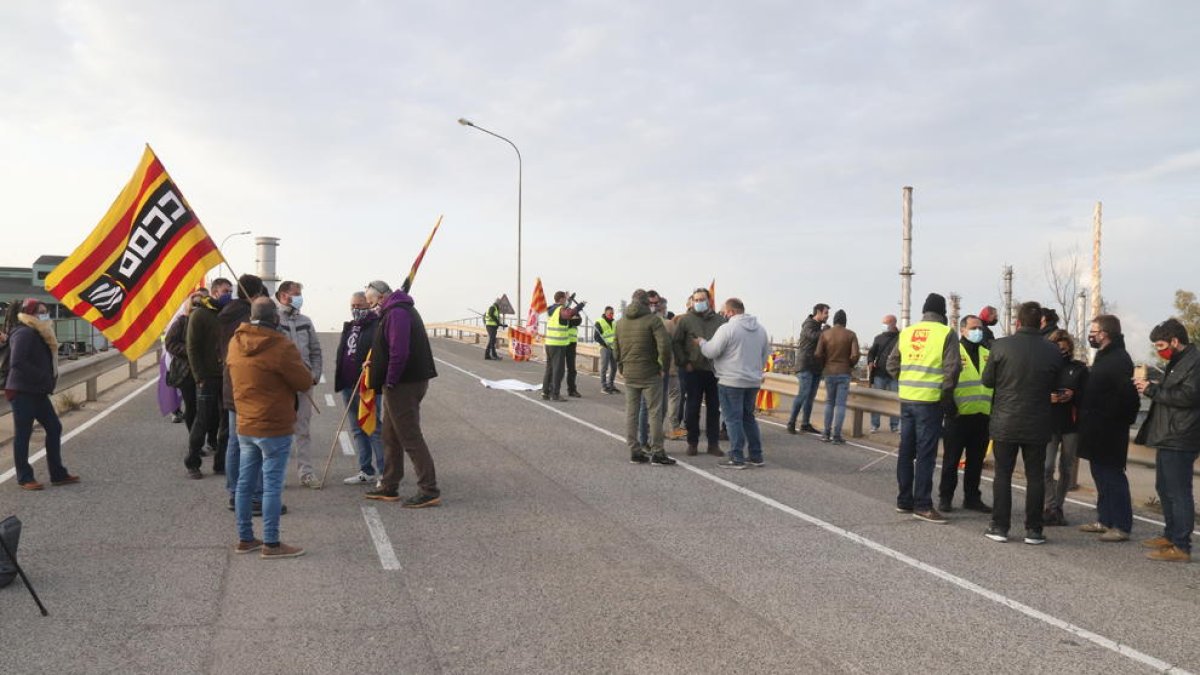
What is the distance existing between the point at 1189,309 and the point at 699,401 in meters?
49.1

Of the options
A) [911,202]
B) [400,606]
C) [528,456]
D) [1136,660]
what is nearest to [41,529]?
[400,606]

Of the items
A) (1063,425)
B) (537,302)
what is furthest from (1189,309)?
(1063,425)

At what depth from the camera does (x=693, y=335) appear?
11414 millimetres

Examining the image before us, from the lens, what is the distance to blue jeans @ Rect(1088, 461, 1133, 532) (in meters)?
7.47

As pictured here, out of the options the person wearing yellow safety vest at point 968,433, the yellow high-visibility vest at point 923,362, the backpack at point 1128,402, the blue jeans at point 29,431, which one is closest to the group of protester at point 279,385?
the blue jeans at point 29,431

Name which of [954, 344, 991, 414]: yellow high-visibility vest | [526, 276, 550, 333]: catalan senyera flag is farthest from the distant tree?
[954, 344, 991, 414]: yellow high-visibility vest

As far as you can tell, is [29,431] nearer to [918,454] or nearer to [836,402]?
[918,454]

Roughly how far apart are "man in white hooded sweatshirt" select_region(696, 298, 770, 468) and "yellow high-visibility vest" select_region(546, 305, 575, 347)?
677 centimetres

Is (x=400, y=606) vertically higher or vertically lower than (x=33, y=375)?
lower

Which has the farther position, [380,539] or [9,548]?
[380,539]

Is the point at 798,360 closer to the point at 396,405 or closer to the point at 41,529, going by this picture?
the point at 396,405

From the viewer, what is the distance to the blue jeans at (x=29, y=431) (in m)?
8.57

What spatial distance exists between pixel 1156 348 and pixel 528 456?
21.5 ft

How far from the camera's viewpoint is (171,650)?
4.62 m
